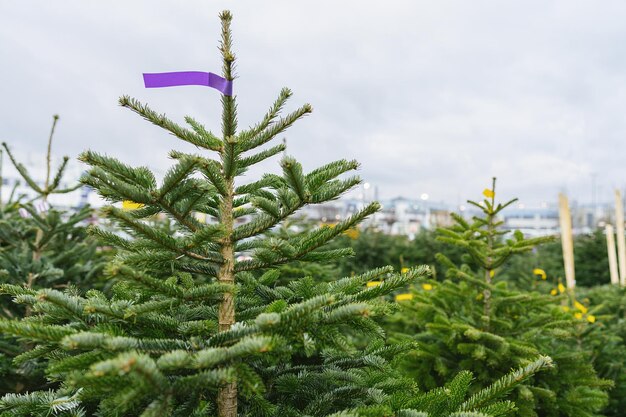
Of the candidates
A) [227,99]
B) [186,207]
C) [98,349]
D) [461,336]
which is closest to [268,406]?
[98,349]

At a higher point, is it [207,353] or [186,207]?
[186,207]

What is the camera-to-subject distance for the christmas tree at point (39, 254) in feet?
9.21

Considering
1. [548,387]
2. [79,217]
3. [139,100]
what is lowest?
[548,387]

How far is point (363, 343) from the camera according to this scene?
4.16m

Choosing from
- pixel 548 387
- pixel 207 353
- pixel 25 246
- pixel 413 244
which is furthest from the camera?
pixel 413 244

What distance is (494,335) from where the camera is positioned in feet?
9.02

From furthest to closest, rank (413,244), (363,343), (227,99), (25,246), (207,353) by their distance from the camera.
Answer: (413,244) < (363,343) < (25,246) < (227,99) < (207,353)

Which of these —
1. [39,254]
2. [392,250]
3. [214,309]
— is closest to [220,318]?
[214,309]

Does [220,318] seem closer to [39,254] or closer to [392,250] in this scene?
[39,254]

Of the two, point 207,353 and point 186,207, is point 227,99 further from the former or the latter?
point 207,353

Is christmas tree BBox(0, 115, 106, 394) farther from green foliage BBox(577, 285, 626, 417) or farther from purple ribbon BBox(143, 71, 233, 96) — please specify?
green foliage BBox(577, 285, 626, 417)

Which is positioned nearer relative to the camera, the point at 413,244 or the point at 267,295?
the point at 267,295

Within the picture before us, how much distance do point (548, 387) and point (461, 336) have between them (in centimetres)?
67

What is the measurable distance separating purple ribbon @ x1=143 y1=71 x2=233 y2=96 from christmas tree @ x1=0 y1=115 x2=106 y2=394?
1.82 m
